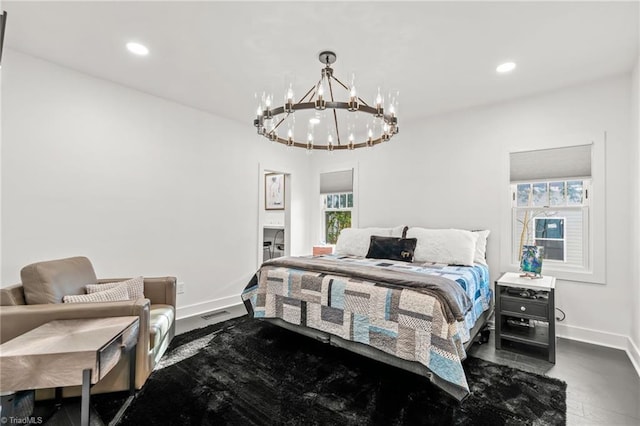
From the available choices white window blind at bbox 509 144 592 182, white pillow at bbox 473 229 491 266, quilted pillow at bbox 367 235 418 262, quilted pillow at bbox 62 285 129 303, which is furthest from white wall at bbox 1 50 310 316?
white window blind at bbox 509 144 592 182

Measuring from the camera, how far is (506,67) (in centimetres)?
280

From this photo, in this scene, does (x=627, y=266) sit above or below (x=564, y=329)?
above

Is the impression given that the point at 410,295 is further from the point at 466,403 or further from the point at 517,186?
the point at 517,186

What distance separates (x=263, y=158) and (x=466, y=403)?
4.08 meters

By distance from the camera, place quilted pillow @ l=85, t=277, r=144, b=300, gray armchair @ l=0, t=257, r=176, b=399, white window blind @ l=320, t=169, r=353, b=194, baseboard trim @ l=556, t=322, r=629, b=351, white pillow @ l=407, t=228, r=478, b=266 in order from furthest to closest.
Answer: white window blind @ l=320, t=169, r=353, b=194
white pillow @ l=407, t=228, r=478, b=266
baseboard trim @ l=556, t=322, r=629, b=351
quilted pillow @ l=85, t=277, r=144, b=300
gray armchair @ l=0, t=257, r=176, b=399

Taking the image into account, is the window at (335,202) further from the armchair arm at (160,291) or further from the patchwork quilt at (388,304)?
the armchair arm at (160,291)

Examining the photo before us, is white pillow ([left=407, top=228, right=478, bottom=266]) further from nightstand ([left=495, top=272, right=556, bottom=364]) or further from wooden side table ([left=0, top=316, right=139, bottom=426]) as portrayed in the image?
wooden side table ([left=0, top=316, right=139, bottom=426])

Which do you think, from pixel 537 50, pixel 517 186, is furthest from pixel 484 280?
pixel 537 50

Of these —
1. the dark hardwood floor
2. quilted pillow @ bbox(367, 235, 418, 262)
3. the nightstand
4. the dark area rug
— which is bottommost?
the dark area rug

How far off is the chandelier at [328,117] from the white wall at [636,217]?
216 cm

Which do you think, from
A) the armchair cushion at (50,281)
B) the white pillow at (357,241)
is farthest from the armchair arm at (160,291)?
the white pillow at (357,241)

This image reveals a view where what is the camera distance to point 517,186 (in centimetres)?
356

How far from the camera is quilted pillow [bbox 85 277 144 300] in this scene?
2.34 m

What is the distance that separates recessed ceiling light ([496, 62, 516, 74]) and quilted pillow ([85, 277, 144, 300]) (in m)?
3.89
